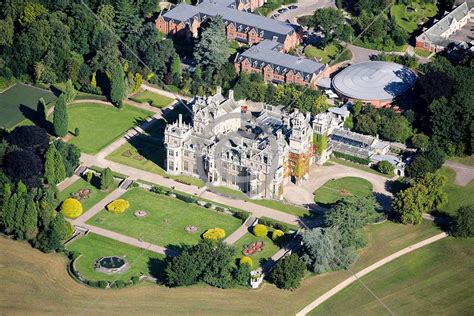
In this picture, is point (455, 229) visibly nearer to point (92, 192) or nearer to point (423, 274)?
point (423, 274)

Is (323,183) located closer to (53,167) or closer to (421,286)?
(421,286)

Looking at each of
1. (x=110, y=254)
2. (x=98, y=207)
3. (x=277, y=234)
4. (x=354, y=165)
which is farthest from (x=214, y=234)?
(x=354, y=165)

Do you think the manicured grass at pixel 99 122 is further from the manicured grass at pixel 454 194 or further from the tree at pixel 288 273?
the manicured grass at pixel 454 194

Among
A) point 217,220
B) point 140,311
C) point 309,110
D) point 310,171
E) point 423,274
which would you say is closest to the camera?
point 140,311

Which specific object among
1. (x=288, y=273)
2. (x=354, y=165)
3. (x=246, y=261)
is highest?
(x=288, y=273)

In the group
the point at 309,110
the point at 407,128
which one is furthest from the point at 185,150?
the point at 407,128

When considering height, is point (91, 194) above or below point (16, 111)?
below

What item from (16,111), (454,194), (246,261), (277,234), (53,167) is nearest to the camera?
(246,261)

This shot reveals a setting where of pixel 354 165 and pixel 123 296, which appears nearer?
pixel 123 296
